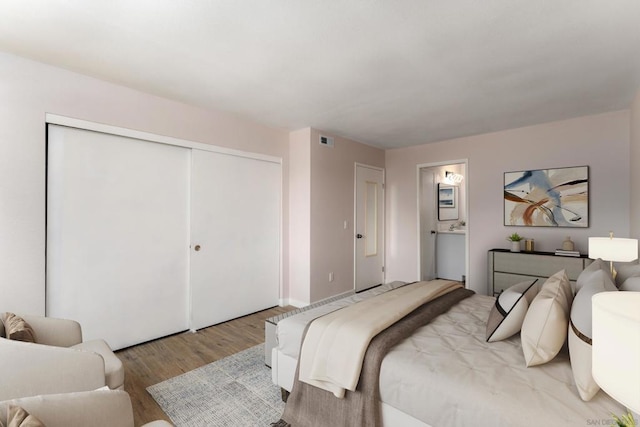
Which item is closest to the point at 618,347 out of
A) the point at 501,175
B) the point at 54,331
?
the point at 54,331

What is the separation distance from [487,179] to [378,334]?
3.57 metres

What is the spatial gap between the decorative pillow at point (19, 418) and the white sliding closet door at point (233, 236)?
2512 millimetres

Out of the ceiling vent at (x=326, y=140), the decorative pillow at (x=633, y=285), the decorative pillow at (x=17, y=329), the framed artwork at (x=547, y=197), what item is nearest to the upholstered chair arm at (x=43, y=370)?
the decorative pillow at (x=17, y=329)

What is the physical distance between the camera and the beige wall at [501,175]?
11.6ft

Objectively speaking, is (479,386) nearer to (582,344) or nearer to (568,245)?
(582,344)

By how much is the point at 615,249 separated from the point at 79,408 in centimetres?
329

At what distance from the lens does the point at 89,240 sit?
2711 mm

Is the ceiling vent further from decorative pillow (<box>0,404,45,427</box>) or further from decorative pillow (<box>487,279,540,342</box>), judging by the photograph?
decorative pillow (<box>0,404,45,427</box>)

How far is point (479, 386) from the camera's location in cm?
131

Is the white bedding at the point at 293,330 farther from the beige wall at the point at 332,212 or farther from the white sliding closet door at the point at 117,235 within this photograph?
the beige wall at the point at 332,212

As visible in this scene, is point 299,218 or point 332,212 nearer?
point 299,218

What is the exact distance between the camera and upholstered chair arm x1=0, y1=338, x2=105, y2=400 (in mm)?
1399

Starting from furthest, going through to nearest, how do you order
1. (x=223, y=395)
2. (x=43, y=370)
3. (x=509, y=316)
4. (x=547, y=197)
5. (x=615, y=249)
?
(x=547, y=197) → (x=615, y=249) → (x=223, y=395) → (x=509, y=316) → (x=43, y=370)

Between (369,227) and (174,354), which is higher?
(369,227)
